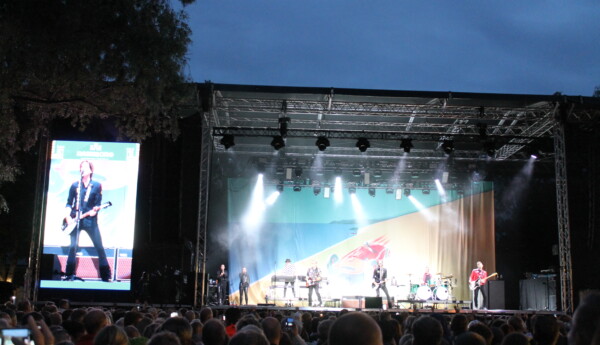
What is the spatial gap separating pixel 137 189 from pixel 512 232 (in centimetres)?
1420

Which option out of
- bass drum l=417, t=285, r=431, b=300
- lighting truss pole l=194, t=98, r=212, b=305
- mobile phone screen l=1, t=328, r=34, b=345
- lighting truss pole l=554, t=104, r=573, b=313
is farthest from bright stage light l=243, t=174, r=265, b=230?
mobile phone screen l=1, t=328, r=34, b=345

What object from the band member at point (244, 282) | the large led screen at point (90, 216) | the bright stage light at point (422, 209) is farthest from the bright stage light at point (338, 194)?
the large led screen at point (90, 216)

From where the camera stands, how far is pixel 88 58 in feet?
36.0

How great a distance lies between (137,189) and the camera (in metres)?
18.9

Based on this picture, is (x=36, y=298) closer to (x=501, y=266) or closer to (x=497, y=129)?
(x=497, y=129)

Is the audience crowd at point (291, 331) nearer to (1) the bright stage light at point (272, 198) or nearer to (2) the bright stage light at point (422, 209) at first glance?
(1) the bright stage light at point (272, 198)

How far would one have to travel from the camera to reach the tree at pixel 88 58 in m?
10.3

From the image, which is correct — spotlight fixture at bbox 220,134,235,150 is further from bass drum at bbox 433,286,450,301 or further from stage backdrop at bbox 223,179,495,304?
bass drum at bbox 433,286,450,301

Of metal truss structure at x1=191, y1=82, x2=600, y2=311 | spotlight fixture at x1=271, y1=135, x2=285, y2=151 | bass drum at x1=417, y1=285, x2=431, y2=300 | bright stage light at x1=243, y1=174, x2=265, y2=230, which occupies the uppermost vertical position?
metal truss structure at x1=191, y1=82, x2=600, y2=311

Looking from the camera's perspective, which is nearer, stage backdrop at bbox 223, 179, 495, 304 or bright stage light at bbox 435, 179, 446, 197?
stage backdrop at bbox 223, 179, 495, 304

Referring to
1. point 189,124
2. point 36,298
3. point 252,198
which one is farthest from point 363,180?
point 36,298

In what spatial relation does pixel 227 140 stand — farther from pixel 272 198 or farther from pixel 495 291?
pixel 495 291

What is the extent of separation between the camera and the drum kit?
842 inches

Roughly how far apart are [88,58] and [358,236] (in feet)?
50.7
